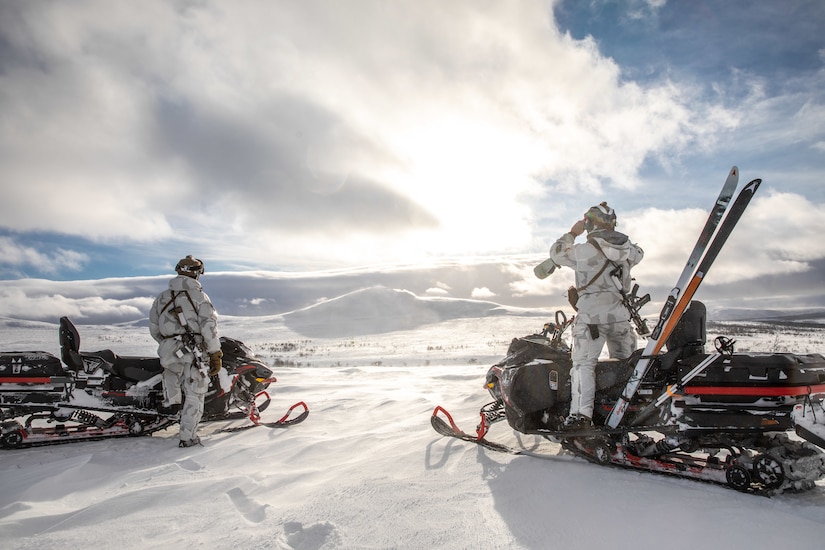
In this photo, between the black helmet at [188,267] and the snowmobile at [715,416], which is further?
the black helmet at [188,267]

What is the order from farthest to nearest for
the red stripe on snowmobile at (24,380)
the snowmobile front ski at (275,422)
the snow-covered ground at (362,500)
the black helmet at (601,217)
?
the snowmobile front ski at (275,422), the red stripe on snowmobile at (24,380), the black helmet at (601,217), the snow-covered ground at (362,500)

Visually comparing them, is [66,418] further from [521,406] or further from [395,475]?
[521,406]

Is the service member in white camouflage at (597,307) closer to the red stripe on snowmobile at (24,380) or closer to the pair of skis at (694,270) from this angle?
the pair of skis at (694,270)

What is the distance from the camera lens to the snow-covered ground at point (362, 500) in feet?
8.70

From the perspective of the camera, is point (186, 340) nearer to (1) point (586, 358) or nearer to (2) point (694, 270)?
(1) point (586, 358)

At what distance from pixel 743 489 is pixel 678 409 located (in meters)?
0.59

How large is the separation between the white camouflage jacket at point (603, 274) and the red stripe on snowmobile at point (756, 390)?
834mm

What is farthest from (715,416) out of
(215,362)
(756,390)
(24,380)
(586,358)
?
(24,380)

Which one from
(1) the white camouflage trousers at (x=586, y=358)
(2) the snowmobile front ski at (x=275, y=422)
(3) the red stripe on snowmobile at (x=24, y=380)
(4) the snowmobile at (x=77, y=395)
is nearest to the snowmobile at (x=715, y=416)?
(1) the white camouflage trousers at (x=586, y=358)

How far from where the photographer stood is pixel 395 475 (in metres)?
3.72

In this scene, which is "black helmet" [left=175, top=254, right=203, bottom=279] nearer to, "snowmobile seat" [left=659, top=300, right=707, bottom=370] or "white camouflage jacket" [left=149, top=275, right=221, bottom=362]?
"white camouflage jacket" [left=149, top=275, right=221, bottom=362]

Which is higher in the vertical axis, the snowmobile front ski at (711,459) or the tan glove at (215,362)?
the tan glove at (215,362)

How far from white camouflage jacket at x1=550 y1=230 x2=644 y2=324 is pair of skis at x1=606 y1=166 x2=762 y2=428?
18.0 inches

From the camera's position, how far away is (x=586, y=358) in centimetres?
388
